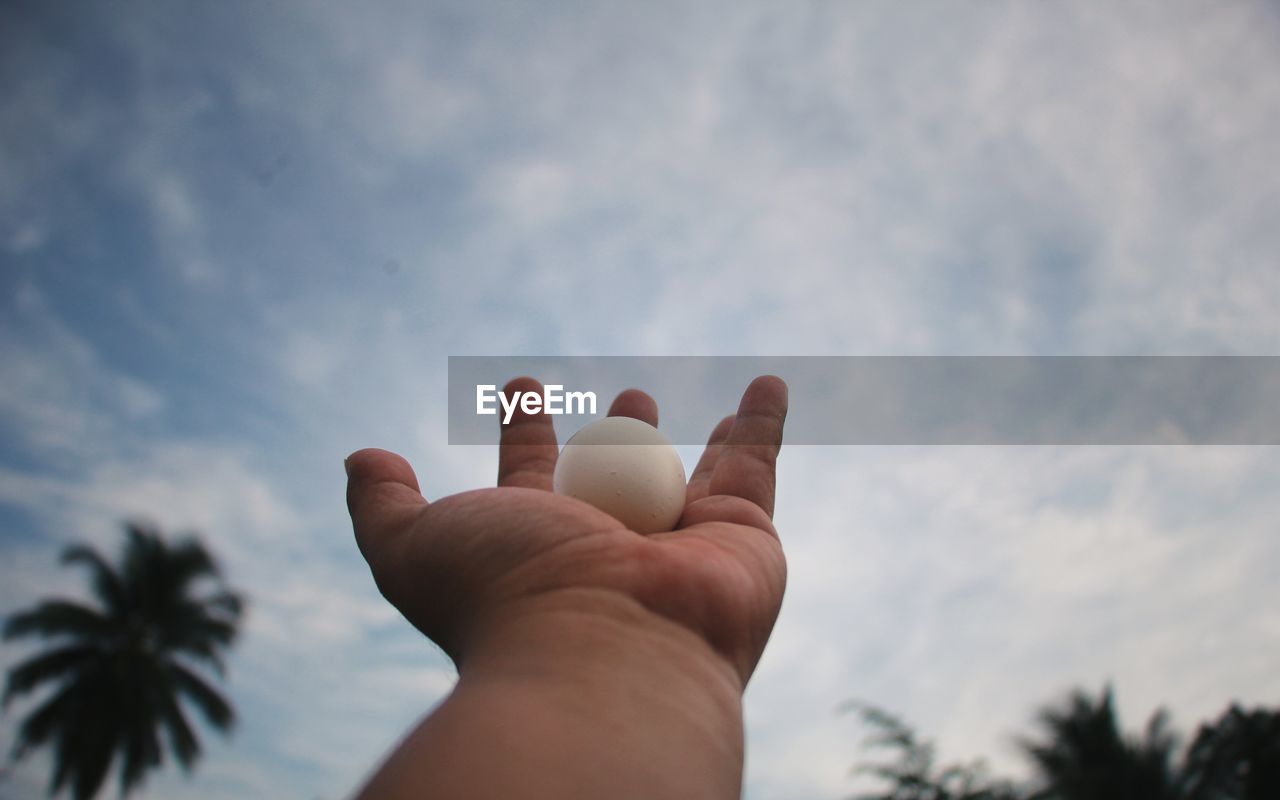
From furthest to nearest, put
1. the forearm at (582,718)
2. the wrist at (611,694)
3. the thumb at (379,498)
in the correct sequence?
the thumb at (379,498) → the wrist at (611,694) → the forearm at (582,718)

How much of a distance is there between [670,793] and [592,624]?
20.1 inches

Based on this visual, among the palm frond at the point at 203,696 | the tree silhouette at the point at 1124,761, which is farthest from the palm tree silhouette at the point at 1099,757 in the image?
the palm frond at the point at 203,696

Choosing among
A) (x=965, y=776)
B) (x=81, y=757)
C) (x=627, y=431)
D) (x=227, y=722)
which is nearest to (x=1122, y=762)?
(x=965, y=776)

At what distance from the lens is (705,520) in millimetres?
3461

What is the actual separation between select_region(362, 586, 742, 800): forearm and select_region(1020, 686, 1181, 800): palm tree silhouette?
110 ft

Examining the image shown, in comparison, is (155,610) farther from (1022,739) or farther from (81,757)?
(1022,739)

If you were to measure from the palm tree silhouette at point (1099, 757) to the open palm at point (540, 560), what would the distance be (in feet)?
108

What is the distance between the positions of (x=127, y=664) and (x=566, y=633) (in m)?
32.6

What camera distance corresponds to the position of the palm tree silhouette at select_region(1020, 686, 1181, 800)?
29.0m

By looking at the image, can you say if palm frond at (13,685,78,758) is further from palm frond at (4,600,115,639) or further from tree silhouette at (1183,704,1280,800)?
tree silhouette at (1183,704,1280,800)

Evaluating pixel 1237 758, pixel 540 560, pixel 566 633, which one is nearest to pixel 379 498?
pixel 540 560

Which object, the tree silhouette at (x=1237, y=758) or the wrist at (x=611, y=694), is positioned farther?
the tree silhouette at (x=1237, y=758)

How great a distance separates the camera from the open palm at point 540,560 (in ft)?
7.42

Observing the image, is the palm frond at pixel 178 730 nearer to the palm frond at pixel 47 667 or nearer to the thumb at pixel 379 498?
the palm frond at pixel 47 667
